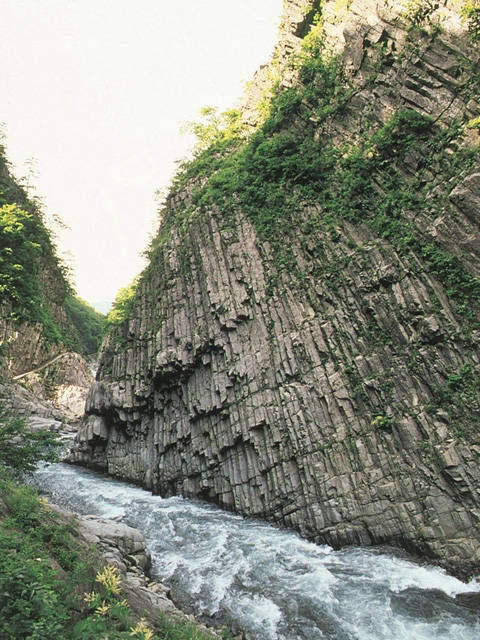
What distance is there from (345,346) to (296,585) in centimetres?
858

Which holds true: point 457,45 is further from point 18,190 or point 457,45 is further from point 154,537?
point 18,190

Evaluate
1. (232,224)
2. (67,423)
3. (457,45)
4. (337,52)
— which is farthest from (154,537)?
(337,52)

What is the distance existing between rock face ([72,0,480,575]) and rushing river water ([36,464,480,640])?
2.93 ft

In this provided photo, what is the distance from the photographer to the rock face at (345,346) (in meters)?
12.1

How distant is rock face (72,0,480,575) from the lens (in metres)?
12.1

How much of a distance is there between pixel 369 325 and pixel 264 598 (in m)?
10.1

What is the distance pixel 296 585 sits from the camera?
33.5 ft

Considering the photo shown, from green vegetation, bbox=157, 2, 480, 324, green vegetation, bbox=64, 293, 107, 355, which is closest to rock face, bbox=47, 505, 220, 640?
green vegetation, bbox=157, 2, 480, 324

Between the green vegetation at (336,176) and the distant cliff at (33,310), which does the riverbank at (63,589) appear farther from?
the distant cliff at (33,310)

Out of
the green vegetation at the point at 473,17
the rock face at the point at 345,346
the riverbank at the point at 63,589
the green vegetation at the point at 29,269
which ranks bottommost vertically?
the riverbank at the point at 63,589

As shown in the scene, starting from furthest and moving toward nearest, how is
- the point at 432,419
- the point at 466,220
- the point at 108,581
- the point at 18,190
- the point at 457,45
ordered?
the point at 18,190, the point at 457,45, the point at 466,220, the point at 432,419, the point at 108,581

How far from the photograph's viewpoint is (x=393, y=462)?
12.4 metres

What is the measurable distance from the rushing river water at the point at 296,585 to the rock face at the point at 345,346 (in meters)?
0.89

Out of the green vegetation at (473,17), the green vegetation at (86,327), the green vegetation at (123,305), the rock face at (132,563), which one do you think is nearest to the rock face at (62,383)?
the green vegetation at (123,305)
